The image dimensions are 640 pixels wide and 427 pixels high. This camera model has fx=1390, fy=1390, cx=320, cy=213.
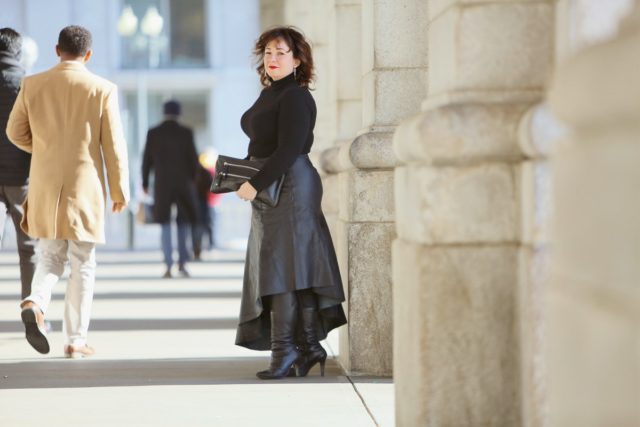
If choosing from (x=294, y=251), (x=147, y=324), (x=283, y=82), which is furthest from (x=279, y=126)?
(x=147, y=324)

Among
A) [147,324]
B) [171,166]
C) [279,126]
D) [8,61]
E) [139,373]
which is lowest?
[147,324]

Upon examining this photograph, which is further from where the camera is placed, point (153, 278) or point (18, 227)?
point (153, 278)

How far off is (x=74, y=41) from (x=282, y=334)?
225cm

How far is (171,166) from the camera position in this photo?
14.4 metres

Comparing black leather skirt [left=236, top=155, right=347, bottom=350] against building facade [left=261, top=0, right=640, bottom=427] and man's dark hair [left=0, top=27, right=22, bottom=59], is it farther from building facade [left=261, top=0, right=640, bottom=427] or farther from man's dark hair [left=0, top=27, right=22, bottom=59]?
man's dark hair [left=0, top=27, right=22, bottom=59]

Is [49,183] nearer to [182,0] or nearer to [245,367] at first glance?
[245,367]

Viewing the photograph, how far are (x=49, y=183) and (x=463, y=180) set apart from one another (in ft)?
11.9

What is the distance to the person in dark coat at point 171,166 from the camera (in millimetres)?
14383

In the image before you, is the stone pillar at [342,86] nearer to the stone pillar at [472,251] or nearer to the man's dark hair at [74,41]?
the man's dark hair at [74,41]

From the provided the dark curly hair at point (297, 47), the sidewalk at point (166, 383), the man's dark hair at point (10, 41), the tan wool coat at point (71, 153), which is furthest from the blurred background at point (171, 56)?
the dark curly hair at point (297, 47)

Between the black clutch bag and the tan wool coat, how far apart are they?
1.17 meters

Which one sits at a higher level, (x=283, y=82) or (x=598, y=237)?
(x=283, y=82)

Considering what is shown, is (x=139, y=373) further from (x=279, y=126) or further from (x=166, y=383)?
(x=279, y=126)

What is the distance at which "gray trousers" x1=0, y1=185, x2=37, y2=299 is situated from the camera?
8523 millimetres
